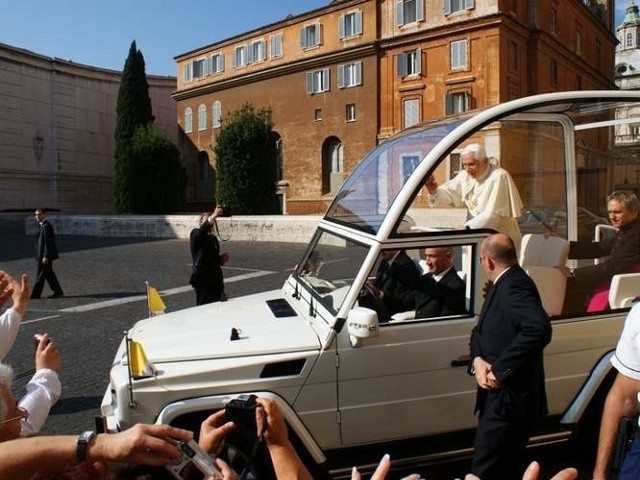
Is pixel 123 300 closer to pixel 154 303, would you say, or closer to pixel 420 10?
pixel 154 303

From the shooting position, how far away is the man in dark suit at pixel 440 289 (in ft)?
13.5

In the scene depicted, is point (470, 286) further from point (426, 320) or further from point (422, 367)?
point (422, 367)

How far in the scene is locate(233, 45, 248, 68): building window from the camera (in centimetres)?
4691

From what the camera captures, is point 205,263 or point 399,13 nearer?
point 205,263

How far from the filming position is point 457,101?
35.2 meters

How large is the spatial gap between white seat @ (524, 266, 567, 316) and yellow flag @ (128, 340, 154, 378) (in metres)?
2.86

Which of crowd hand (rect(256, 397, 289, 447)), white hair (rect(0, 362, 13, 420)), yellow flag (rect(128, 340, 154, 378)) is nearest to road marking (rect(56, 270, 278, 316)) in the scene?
yellow flag (rect(128, 340, 154, 378))

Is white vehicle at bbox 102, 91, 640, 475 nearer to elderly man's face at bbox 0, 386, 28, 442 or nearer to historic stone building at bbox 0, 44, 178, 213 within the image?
elderly man's face at bbox 0, 386, 28, 442

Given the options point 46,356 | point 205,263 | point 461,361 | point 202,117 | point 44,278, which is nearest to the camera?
point 46,356

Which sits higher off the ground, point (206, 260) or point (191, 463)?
point (206, 260)

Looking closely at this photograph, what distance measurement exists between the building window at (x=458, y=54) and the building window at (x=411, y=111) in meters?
3.06

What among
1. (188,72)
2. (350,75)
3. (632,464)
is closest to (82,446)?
(632,464)

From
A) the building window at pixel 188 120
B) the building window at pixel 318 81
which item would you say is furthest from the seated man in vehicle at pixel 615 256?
the building window at pixel 188 120

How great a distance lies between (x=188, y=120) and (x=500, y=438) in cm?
5114
